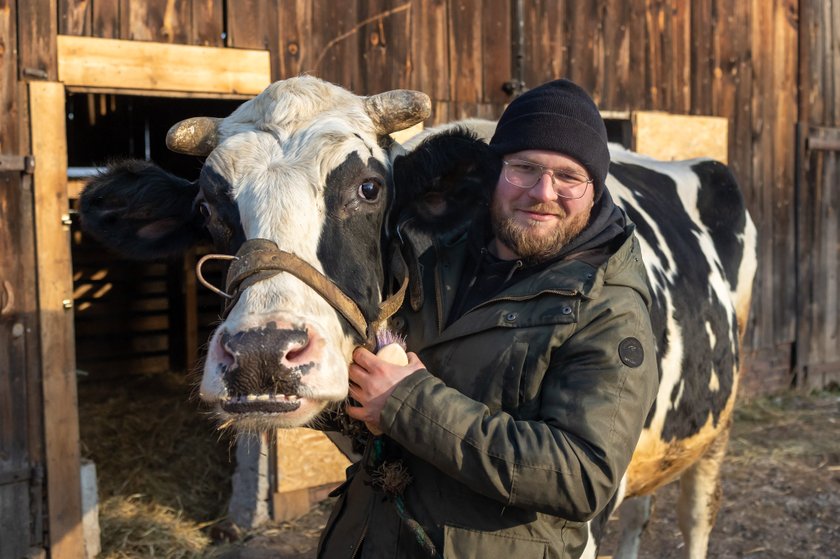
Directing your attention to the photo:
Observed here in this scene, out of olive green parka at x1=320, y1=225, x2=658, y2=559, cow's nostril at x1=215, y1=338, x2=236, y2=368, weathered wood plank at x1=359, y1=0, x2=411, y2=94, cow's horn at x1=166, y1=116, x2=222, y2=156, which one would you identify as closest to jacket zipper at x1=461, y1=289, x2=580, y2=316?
olive green parka at x1=320, y1=225, x2=658, y2=559

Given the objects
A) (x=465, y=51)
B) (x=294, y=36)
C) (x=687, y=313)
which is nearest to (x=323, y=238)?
(x=687, y=313)

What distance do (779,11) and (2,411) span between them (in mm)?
7182

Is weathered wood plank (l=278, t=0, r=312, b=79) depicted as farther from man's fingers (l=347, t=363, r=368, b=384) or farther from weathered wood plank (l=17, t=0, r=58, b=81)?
man's fingers (l=347, t=363, r=368, b=384)

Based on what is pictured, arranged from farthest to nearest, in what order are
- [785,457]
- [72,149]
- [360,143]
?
[72,149], [785,457], [360,143]

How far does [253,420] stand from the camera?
190 cm

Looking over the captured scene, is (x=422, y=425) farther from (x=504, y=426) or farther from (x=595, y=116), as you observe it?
(x=595, y=116)

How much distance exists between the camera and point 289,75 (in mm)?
5059

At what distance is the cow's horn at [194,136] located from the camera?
250cm

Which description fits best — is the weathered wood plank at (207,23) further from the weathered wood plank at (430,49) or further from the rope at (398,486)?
the rope at (398,486)

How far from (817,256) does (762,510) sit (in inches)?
150

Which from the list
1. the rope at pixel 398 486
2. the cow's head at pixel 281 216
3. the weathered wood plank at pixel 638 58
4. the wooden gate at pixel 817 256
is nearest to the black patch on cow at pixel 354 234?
the cow's head at pixel 281 216

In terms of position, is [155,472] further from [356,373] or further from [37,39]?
[356,373]

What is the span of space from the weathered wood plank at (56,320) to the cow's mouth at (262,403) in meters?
2.90

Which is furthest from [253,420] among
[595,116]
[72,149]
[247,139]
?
[72,149]
